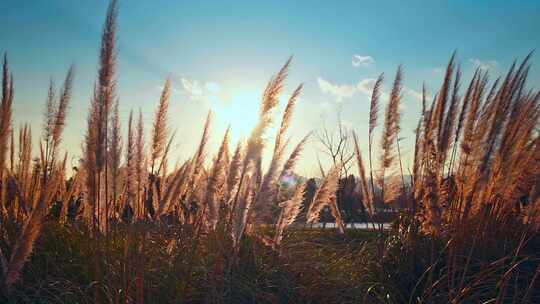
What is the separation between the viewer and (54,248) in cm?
410

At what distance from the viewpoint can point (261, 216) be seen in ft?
9.75

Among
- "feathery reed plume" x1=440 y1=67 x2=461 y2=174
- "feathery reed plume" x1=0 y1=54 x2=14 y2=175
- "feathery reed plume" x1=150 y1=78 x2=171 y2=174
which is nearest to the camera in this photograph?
"feathery reed plume" x1=0 y1=54 x2=14 y2=175

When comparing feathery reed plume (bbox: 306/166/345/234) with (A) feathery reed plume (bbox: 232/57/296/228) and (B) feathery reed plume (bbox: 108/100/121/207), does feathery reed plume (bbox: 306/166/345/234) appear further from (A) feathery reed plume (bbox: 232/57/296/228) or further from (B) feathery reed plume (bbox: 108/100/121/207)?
(B) feathery reed plume (bbox: 108/100/121/207)

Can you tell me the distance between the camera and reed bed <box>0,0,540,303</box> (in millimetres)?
2936

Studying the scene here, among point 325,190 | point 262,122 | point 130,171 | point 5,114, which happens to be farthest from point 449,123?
point 5,114

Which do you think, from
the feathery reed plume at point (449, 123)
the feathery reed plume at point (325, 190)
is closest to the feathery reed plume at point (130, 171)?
the feathery reed plume at point (325, 190)

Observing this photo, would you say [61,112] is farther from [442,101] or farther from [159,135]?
[442,101]

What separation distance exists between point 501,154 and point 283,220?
1.52m

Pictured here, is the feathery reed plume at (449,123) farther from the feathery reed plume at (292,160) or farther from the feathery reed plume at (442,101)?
the feathery reed plume at (292,160)

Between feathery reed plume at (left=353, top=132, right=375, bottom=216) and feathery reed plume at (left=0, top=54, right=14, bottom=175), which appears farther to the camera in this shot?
feathery reed plume at (left=353, top=132, right=375, bottom=216)

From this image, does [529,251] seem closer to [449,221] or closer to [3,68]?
[449,221]

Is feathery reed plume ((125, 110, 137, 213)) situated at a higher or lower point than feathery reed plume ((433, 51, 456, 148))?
lower

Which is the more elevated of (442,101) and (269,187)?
(442,101)

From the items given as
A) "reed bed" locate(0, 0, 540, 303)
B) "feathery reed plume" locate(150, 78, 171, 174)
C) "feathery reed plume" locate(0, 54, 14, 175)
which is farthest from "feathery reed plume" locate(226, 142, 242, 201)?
"feathery reed plume" locate(0, 54, 14, 175)
